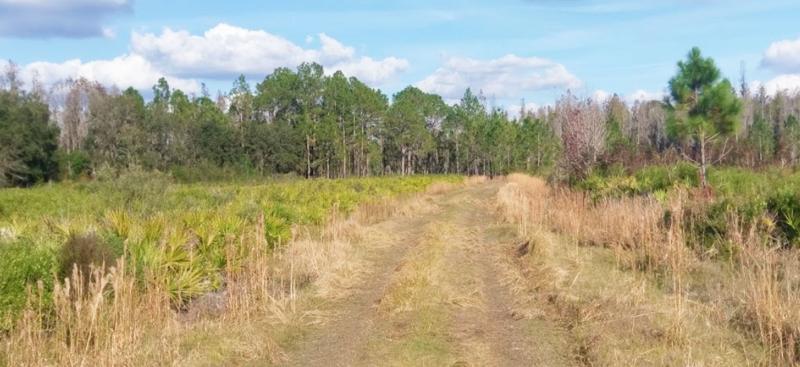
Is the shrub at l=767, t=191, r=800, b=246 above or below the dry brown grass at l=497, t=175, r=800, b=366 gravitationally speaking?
above

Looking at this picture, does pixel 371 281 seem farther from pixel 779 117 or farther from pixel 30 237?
pixel 779 117

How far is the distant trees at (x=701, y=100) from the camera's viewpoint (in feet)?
80.9

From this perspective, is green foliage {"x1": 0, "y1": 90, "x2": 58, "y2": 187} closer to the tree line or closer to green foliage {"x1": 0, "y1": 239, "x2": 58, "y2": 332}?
the tree line

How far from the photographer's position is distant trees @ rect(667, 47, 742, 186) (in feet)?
80.9

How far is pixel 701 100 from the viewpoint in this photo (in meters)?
24.9

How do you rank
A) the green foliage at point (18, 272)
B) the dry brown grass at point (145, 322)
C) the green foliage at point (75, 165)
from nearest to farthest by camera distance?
the dry brown grass at point (145, 322) < the green foliage at point (18, 272) < the green foliage at point (75, 165)

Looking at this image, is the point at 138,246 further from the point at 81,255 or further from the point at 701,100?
the point at 701,100

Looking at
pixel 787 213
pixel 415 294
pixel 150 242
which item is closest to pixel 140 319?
pixel 150 242

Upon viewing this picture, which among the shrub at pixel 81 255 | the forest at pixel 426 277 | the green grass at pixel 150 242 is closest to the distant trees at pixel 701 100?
the forest at pixel 426 277

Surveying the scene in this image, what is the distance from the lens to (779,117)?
3949 inches

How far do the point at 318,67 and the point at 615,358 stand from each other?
272 feet

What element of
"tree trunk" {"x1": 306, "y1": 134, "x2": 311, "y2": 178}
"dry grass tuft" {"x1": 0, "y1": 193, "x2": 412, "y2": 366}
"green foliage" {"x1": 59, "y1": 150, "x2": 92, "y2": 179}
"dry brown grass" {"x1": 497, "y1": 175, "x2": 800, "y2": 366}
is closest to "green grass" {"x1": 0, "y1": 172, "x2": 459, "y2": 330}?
"dry grass tuft" {"x1": 0, "y1": 193, "x2": 412, "y2": 366}

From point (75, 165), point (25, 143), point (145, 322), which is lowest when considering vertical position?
point (145, 322)

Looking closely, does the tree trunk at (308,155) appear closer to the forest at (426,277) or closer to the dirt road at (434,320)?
the forest at (426,277)
